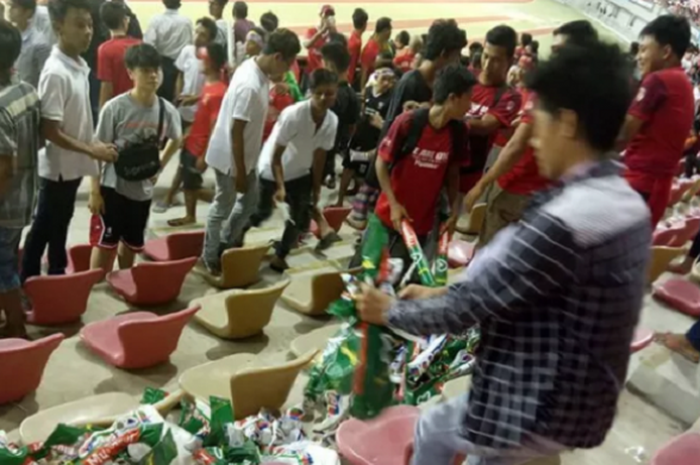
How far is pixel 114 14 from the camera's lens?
5.07 meters

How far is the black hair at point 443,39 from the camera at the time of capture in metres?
4.03

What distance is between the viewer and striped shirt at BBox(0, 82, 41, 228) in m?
2.90

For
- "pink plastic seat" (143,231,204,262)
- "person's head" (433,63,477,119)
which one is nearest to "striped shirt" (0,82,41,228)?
"pink plastic seat" (143,231,204,262)

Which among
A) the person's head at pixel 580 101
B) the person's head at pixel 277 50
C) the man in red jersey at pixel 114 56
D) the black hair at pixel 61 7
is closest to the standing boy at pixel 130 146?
the black hair at pixel 61 7

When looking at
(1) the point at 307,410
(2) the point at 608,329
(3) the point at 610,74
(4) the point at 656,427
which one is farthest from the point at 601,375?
(4) the point at 656,427

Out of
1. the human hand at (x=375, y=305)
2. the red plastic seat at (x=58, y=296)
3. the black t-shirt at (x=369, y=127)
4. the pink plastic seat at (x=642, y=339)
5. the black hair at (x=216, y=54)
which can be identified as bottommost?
the pink plastic seat at (x=642, y=339)

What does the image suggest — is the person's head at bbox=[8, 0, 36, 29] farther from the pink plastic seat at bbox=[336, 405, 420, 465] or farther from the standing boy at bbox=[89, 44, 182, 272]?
the pink plastic seat at bbox=[336, 405, 420, 465]

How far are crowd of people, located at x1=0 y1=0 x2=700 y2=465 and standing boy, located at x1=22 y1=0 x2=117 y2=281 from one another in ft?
0.04

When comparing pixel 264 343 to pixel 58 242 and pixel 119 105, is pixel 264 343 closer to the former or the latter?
pixel 58 242

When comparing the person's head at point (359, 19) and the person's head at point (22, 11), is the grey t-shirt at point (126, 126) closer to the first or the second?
the person's head at point (22, 11)

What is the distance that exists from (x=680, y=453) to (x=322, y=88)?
2673mm

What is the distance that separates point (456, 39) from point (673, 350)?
2155 millimetres

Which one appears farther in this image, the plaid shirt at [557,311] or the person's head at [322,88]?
the person's head at [322,88]

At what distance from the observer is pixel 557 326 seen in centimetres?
158
